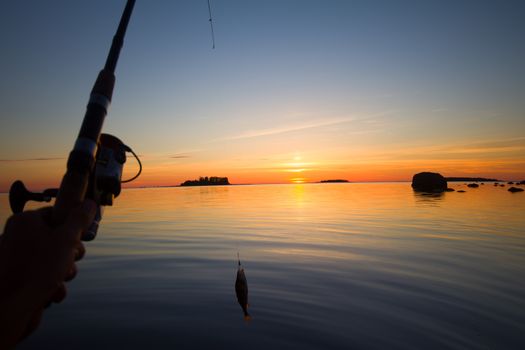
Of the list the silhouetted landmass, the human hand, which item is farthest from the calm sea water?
the silhouetted landmass

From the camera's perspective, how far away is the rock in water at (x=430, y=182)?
77.4m

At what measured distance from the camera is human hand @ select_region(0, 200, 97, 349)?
1886 mm

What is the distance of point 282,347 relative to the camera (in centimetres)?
592

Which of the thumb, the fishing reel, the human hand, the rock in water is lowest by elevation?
the human hand

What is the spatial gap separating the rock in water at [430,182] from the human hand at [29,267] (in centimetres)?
8439

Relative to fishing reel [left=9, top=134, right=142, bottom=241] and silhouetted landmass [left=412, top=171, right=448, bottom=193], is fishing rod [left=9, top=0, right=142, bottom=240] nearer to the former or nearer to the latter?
fishing reel [left=9, top=134, right=142, bottom=241]

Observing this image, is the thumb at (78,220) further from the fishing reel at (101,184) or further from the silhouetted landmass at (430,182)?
the silhouetted landmass at (430,182)

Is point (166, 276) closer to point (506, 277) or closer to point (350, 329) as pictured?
point (350, 329)

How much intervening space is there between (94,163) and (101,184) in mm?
199

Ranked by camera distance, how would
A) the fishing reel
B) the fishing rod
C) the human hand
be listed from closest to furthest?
the human hand < the fishing rod < the fishing reel

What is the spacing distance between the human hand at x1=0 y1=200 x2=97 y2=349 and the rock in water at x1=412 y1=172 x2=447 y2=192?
3322 inches

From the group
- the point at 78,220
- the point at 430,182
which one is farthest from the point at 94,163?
the point at 430,182

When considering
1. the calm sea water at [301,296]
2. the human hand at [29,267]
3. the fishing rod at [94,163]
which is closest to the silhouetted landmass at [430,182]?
the calm sea water at [301,296]

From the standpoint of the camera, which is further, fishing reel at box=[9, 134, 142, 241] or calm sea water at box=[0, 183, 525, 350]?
calm sea water at box=[0, 183, 525, 350]
